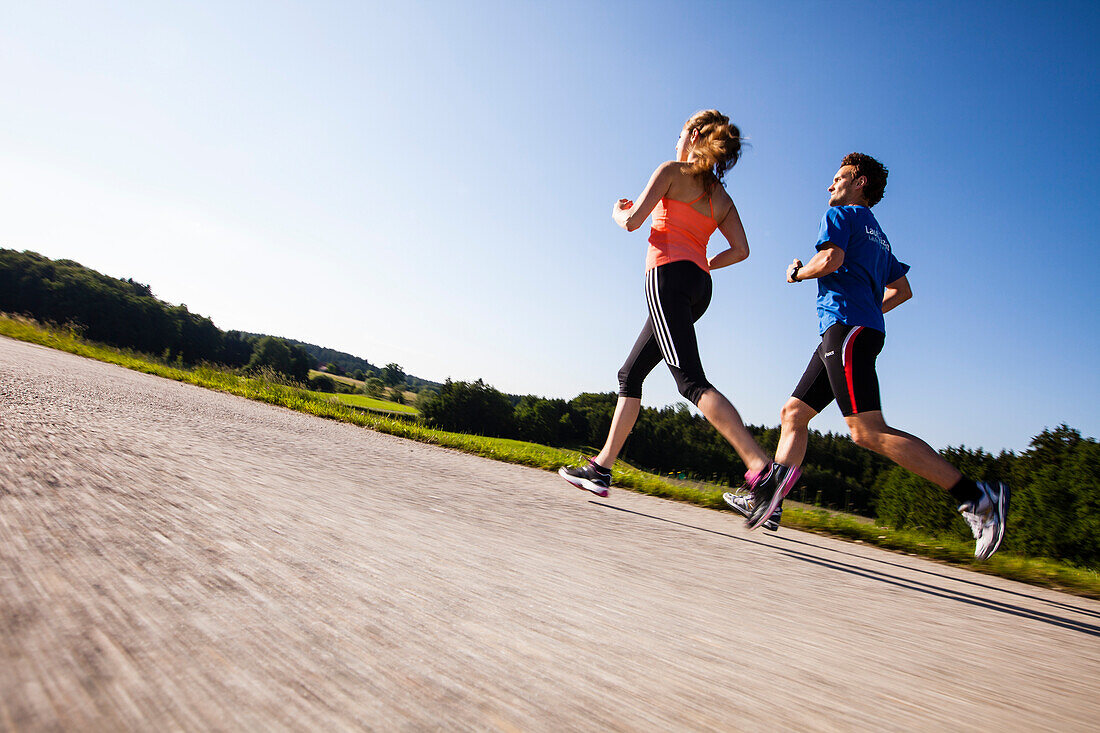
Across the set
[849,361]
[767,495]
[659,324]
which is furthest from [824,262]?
[767,495]

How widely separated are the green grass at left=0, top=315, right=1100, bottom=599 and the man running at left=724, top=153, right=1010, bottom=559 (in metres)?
0.40

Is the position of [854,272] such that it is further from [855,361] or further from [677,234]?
[677,234]

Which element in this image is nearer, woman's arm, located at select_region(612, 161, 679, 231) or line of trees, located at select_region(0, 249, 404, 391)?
woman's arm, located at select_region(612, 161, 679, 231)

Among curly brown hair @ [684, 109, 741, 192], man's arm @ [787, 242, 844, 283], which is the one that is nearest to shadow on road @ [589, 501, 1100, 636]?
man's arm @ [787, 242, 844, 283]

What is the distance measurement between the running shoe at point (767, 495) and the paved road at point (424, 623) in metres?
0.42

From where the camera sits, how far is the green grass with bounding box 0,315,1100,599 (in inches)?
99.0

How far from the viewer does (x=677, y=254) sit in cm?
313

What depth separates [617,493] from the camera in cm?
390

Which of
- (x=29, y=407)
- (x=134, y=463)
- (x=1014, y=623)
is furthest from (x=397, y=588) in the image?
(x=29, y=407)

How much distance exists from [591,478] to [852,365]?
1656mm

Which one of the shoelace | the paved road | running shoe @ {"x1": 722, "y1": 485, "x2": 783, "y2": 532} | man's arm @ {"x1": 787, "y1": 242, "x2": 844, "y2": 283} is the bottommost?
the paved road

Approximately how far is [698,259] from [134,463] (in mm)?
2986

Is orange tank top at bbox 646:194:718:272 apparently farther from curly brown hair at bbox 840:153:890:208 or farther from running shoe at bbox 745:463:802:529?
running shoe at bbox 745:463:802:529

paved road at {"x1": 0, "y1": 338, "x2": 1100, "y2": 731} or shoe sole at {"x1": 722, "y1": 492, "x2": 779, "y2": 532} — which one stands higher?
shoe sole at {"x1": 722, "y1": 492, "x2": 779, "y2": 532}
